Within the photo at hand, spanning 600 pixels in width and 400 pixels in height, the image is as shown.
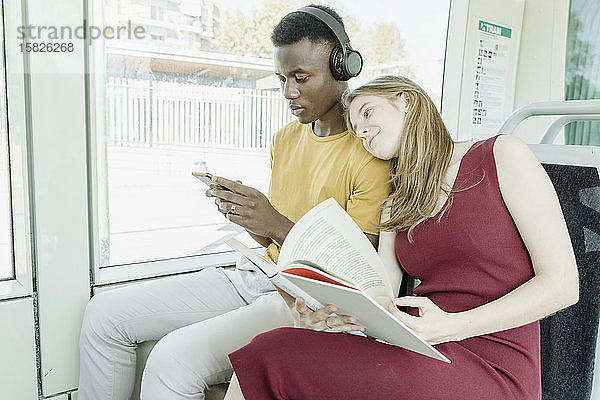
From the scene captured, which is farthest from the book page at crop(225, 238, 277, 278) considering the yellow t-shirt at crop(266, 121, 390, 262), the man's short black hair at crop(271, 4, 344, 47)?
the man's short black hair at crop(271, 4, 344, 47)

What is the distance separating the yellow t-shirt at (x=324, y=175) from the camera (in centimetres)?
132

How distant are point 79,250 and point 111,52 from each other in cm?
57

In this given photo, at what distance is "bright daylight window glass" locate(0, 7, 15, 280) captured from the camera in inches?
54.9

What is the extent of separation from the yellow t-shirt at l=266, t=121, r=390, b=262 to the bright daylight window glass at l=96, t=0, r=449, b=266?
1.06ft

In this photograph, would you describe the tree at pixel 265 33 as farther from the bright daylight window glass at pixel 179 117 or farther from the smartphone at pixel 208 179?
the smartphone at pixel 208 179

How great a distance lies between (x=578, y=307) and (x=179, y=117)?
4.06 feet

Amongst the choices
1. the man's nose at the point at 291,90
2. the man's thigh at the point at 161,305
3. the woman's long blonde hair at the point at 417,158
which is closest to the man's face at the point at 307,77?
the man's nose at the point at 291,90

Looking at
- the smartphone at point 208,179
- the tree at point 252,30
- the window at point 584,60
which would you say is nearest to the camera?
the smartphone at point 208,179

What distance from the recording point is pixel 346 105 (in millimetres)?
1356

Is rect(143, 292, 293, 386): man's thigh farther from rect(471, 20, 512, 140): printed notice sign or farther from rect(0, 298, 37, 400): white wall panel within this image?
rect(471, 20, 512, 140): printed notice sign

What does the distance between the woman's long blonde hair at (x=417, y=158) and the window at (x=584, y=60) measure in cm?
160

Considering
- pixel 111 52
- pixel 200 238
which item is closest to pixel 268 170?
pixel 200 238

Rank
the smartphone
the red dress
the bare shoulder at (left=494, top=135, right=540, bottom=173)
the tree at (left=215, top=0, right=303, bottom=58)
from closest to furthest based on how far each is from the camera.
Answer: the red dress < the bare shoulder at (left=494, top=135, right=540, bottom=173) < the smartphone < the tree at (left=215, top=0, right=303, bottom=58)

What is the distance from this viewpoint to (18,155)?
55.5 inches
